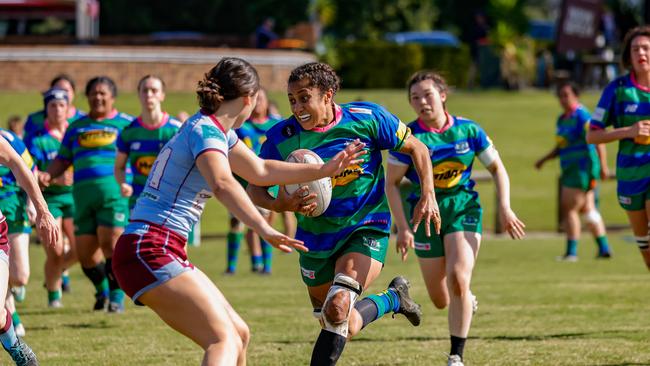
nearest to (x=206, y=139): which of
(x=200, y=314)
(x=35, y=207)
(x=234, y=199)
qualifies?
(x=234, y=199)

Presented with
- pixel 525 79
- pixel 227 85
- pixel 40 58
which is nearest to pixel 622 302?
pixel 227 85

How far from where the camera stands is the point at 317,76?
7.10 metres

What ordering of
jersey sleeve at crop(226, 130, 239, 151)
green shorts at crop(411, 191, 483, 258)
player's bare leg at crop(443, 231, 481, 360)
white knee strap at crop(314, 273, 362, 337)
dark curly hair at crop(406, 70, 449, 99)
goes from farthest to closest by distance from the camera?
dark curly hair at crop(406, 70, 449, 99)
green shorts at crop(411, 191, 483, 258)
player's bare leg at crop(443, 231, 481, 360)
white knee strap at crop(314, 273, 362, 337)
jersey sleeve at crop(226, 130, 239, 151)

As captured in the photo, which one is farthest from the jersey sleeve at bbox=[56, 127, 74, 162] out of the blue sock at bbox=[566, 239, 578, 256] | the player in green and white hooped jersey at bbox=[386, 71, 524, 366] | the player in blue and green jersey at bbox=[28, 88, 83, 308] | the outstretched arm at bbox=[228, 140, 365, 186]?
the blue sock at bbox=[566, 239, 578, 256]

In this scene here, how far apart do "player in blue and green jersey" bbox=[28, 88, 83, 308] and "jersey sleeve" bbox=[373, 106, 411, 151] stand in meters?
5.81

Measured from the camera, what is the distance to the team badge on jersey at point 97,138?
11867 millimetres

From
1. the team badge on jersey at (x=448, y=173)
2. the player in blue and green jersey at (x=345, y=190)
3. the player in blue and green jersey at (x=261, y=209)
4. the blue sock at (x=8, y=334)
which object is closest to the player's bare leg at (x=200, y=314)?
the player in blue and green jersey at (x=345, y=190)

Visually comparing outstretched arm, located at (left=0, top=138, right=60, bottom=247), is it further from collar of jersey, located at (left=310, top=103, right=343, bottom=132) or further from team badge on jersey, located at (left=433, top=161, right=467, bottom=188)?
team badge on jersey, located at (left=433, top=161, right=467, bottom=188)

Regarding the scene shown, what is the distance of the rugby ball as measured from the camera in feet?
22.4

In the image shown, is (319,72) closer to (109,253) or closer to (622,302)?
(109,253)

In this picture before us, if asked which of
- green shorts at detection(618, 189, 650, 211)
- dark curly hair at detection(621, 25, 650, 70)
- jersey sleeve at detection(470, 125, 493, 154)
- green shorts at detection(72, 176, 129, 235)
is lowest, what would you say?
green shorts at detection(72, 176, 129, 235)

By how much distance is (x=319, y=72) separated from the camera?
23.4ft

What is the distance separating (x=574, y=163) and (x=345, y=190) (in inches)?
412

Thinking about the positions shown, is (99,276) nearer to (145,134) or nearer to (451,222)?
(145,134)
